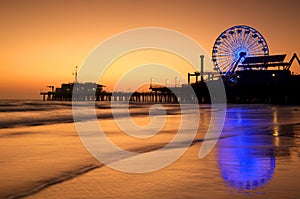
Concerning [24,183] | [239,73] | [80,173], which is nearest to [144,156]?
[80,173]

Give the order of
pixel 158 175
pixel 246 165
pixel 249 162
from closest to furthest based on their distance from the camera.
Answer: pixel 158 175 < pixel 246 165 < pixel 249 162

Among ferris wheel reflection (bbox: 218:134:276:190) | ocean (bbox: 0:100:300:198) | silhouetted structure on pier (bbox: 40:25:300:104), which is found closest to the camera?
ocean (bbox: 0:100:300:198)

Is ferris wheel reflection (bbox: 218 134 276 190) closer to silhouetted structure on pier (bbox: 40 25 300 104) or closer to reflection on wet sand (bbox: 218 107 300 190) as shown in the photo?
reflection on wet sand (bbox: 218 107 300 190)

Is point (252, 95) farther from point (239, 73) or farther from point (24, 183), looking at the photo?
point (24, 183)

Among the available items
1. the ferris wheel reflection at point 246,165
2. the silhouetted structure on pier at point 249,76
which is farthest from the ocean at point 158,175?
the silhouetted structure on pier at point 249,76

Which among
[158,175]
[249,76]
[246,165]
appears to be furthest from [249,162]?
[249,76]

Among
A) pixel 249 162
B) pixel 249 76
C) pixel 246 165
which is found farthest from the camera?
pixel 249 76

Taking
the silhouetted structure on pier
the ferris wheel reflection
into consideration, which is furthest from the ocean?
the silhouetted structure on pier

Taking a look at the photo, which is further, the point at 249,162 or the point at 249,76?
the point at 249,76

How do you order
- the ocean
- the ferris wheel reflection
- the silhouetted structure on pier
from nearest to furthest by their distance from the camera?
1. the ocean
2. the ferris wheel reflection
3. the silhouetted structure on pier

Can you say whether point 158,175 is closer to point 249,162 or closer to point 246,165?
point 246,165

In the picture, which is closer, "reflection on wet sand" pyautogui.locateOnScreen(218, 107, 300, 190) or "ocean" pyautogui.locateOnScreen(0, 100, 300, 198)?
"ocean" pyautogui.locateOnScreen(0, 100, 300, 198)

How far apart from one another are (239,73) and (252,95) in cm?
594

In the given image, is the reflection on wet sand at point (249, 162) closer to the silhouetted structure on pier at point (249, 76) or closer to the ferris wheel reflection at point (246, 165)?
the ferris wheel reflection at point (246, 165)
